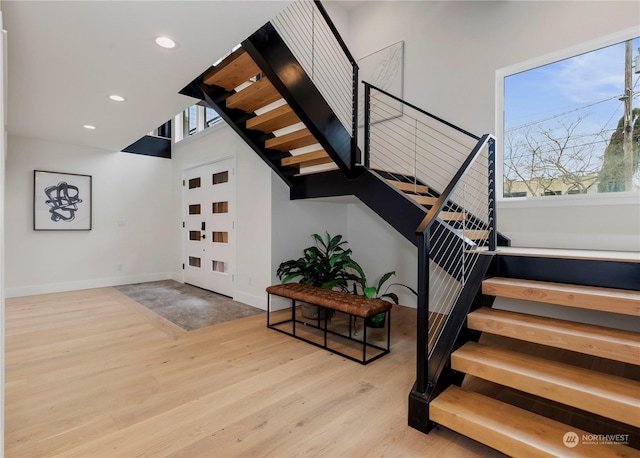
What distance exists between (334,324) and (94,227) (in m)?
4.81

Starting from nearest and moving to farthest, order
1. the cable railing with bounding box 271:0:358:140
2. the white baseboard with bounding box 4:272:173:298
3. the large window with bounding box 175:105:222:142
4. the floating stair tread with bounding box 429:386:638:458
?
the floating stair tread with bounding box 429:386:638:458
the cable railing with bounding box 271:0:358:140
the white baseboard with bounding box 4:272:173:298
the large window with bounding box 175:105:222:142

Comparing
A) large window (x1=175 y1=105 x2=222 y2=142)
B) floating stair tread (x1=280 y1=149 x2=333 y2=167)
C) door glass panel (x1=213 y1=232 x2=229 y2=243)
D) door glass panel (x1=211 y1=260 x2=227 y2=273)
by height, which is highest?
large window (x1=175 y1=105 x2=222 y2=142)

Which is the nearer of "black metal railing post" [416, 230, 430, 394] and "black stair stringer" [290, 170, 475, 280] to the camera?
"black metal railing post" [416, 230, 430, 394]

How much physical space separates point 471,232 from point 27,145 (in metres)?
6.59

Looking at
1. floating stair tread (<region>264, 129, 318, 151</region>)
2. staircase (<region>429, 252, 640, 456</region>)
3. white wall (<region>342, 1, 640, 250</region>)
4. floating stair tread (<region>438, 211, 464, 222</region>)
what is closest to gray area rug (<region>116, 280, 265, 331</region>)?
floating stair tread (<region>264, 129, 318, 151</region>)

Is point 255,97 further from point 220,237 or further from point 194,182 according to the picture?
point 194,182


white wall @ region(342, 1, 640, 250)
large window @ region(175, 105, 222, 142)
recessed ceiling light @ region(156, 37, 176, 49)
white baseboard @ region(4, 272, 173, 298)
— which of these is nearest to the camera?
recessed ceiling light @ region(156, 37, 176, 49)

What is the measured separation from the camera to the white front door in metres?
5.16

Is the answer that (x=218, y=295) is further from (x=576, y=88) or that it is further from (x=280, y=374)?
(x=576, y=88)

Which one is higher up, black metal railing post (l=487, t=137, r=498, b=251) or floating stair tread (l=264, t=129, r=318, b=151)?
floating stair tread (l=264, t=129, r=318, b=151)

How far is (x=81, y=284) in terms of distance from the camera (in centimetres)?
567

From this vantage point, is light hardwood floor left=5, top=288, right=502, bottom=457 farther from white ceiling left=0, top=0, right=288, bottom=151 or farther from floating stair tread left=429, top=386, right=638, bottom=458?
white ceiling left=0, top=0, right=288, bottom=151

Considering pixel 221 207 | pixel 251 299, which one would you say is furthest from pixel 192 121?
pixel 251 299

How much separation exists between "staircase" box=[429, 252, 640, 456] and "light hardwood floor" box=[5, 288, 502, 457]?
0.19 meters
